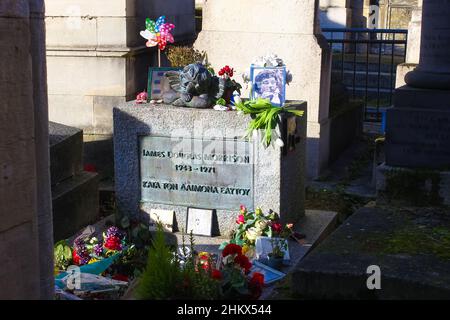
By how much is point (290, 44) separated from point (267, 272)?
377 cm

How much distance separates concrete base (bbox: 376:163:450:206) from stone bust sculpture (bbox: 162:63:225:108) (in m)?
1.84

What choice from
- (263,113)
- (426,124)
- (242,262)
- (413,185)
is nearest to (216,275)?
(242,262)

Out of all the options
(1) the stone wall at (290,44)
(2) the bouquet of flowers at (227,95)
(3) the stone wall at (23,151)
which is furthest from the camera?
(1) the stone wall at (290,44)

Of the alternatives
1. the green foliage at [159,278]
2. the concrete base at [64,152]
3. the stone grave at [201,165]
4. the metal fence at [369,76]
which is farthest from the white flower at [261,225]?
the metal fence at [369,76]

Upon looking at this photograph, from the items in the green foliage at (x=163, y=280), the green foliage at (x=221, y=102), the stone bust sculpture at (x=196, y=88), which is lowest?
the green foliage at (x=163, y=280)

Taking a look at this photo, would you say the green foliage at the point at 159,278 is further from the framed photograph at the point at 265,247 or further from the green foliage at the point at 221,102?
the green foliage at the point at 221,102

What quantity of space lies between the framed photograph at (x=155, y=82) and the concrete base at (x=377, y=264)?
293cm

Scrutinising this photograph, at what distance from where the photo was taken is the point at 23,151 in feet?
8.68

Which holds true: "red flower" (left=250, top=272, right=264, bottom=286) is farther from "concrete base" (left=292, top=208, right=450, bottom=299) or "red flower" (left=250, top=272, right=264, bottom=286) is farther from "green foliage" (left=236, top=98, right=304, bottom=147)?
"green foliage" (left=236, top=98, right=304, bottom=147)

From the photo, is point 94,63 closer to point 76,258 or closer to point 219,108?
point 219,108

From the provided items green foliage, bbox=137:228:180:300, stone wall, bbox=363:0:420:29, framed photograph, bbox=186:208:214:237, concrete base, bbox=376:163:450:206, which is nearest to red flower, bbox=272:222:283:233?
framed photograph, bbox=186:208:214:237

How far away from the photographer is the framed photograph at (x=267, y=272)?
5043 mm

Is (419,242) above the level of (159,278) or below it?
above

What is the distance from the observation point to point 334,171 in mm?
8672
